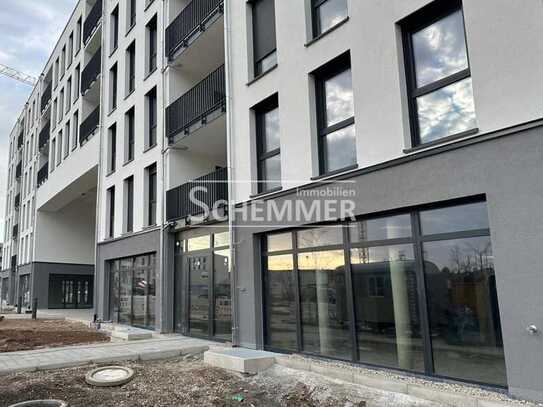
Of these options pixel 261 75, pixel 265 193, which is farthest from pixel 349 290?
pixel 261 75

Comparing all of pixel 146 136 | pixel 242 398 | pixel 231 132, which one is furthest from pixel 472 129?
pixel 146 136

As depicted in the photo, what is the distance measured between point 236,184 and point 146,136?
5.56 metres

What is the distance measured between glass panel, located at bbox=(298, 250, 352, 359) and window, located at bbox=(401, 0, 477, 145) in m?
2.58

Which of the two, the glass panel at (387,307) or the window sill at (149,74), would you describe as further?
the window sill at (149,74)

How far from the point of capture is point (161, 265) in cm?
1223

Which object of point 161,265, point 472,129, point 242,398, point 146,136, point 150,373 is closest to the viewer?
point 472,129

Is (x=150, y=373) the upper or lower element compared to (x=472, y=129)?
lower

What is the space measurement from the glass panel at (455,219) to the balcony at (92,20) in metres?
17.7

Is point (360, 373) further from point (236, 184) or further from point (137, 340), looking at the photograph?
point (137, 340)

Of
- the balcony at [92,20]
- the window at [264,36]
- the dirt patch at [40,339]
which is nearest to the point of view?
the window at [264,36]

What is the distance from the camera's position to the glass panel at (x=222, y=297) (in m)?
10.3

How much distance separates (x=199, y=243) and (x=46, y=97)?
22.1 metres

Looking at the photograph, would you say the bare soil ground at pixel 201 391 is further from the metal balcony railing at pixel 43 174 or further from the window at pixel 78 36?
the metal balcony railing at pixel 43 174

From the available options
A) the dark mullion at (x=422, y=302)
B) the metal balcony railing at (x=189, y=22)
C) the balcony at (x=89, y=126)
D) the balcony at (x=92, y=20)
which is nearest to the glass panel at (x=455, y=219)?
the dark mullion at (x=422, y=302)
